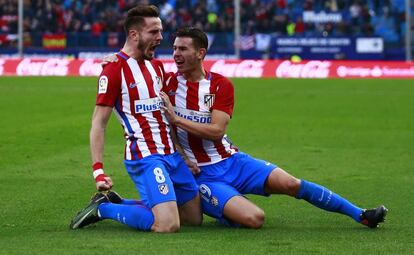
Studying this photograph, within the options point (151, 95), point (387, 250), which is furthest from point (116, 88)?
point (387, 250)

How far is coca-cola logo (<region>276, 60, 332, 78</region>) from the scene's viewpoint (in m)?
35.8

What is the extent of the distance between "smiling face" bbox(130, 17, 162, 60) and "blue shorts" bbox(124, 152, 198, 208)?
0.91 m

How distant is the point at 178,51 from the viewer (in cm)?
881

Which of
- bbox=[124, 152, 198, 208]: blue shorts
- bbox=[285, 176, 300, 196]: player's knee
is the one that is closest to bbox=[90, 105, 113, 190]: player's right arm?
bbox=[124, 152, 198, 208]: blue shorts

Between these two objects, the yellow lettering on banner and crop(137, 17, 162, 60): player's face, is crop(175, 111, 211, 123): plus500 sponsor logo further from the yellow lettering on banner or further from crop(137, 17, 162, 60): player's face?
the yellow lettering on banner

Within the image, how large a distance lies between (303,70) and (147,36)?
27768 millimetres

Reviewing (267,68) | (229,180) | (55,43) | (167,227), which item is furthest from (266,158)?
(55,43)

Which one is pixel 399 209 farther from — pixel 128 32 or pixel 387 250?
pixel 128 32

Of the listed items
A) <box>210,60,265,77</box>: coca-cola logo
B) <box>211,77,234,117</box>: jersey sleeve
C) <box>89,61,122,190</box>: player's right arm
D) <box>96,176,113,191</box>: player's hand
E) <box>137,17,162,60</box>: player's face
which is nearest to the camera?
<box>96,176,113,191</box>: player's hand

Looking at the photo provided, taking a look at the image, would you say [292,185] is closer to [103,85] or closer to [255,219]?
[255,219]

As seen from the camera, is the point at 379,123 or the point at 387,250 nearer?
the point at 387,250

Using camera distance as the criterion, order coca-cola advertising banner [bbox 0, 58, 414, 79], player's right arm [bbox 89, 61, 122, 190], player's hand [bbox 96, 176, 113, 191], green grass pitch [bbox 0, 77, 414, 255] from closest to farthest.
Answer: green grass pitch [bbox 0, 77, 414, 255] < player's hand [bbox 96, 176, 113, 191] < player's right arm [bbox 89, 61, 122, 190] < coca-cola advertising banner [bbox 0, 58, 414, 79]

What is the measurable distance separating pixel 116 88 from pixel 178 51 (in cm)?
74

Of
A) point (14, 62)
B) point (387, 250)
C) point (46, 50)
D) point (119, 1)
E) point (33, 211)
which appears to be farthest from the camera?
point (119, 1)
